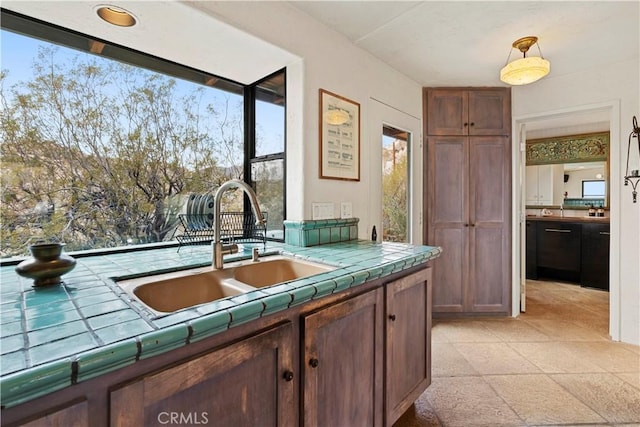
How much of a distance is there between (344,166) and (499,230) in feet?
6.23

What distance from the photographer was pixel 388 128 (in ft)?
8.43

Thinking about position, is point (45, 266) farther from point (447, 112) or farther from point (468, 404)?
point (447, 112)

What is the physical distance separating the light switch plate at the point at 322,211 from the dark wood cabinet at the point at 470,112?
1.61 metres

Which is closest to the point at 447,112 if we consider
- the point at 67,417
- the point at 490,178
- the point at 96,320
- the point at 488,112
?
the point at 488,112

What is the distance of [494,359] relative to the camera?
7.20 feet

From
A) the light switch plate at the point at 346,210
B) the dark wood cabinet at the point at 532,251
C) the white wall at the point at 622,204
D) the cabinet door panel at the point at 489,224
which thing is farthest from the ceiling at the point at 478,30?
the dark wood cabinet at the point at 532,251

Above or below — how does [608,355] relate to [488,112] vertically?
below

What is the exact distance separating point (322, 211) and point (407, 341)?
0.88 meters

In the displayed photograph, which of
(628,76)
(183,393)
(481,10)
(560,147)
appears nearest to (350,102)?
(481,10)

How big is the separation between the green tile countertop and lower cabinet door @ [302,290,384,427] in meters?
0.12

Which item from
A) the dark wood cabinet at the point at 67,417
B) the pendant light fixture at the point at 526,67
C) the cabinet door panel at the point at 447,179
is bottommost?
the dark wood cabinet at the point at 67,417

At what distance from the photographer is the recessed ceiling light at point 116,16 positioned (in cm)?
131

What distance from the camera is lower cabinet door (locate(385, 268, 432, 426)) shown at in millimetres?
1353

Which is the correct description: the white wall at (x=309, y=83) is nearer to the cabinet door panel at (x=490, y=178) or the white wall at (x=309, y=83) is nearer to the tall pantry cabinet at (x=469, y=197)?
the tall pantry cabinet at (x=469, y=197)
